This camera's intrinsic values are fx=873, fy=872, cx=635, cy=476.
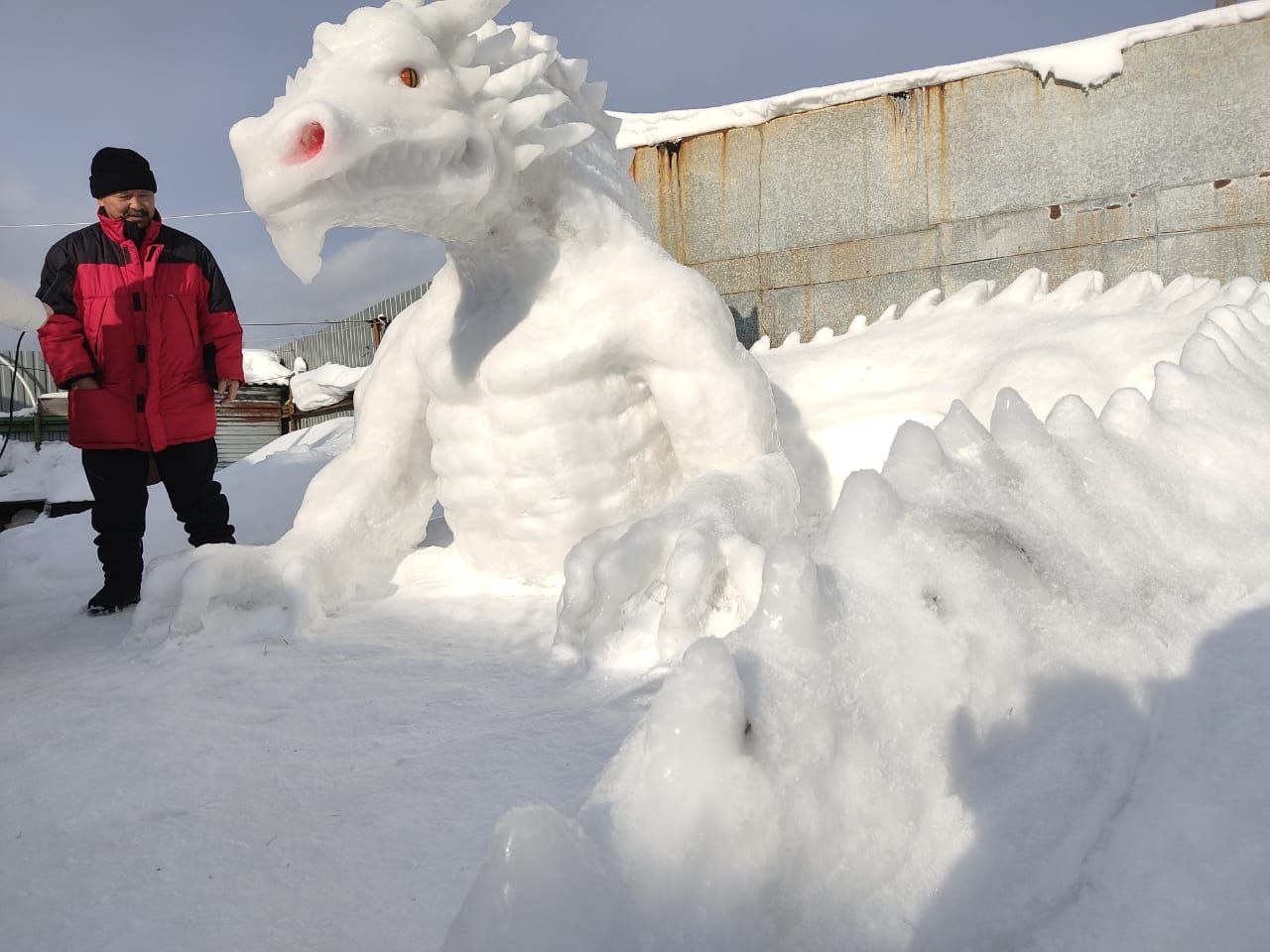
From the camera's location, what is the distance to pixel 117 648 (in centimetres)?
177

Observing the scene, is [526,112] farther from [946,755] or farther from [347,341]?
[347,341]

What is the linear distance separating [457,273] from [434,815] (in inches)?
56.3

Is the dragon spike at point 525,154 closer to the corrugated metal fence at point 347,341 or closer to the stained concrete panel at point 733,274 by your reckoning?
the stained concrete panel at point 733,274

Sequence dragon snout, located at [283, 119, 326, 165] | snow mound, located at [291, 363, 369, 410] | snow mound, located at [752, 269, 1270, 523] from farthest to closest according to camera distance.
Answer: snow mound, located at [291, 363, 369, 410]
snow mound, located at [752, 269, 1270, 523]
dragon snout, located at [283, 119, 326, 165]

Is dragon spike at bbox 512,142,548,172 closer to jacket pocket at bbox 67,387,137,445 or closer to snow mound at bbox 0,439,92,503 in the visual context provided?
jacket pocket at bbox 67,387,137,445

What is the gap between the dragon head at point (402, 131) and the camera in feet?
4.65

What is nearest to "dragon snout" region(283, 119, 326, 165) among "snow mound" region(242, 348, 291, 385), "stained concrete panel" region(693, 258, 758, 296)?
"stained concrete panel" region(693, 258, 758, 296)

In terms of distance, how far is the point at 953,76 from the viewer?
4.48 m

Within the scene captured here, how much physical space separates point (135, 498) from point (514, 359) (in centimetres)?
150

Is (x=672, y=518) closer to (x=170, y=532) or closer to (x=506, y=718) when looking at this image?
(x=506, y=718)

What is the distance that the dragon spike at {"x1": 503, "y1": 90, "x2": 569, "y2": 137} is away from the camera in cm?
175

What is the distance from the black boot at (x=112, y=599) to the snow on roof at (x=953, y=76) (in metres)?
3.03

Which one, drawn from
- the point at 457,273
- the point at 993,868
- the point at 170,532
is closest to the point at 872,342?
the point at 457,273

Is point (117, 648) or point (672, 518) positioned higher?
point (672, 518)
